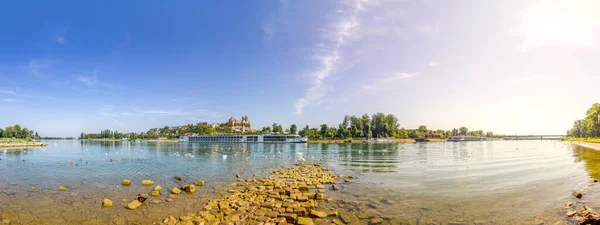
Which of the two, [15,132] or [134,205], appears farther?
[15,132]

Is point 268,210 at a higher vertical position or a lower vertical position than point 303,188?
higher

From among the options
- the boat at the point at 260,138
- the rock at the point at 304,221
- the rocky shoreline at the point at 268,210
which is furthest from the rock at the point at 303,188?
the boat at the point at 260,138

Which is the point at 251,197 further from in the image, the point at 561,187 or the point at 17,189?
the point at 561,187

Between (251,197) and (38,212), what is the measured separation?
11.8 metres

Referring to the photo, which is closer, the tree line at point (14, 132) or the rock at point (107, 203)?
the rock at point (107, 203)

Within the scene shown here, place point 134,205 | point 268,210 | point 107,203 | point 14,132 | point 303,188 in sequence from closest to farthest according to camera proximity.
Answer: point 268,210 < point 134,205 < point 107,203 < point 303,188 < point 14,132

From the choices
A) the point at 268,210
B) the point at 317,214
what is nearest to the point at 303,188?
the point at 268,210

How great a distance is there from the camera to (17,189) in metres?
21.7

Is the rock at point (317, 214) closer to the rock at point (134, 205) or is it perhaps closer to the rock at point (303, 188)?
the rock at point (303, 188)

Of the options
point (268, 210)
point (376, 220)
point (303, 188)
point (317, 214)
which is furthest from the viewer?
point (303, 188)

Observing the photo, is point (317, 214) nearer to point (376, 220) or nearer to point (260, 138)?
point (376, 220)

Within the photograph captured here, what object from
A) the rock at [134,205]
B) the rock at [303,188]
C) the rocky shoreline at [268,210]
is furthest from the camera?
the rock at [303,188]

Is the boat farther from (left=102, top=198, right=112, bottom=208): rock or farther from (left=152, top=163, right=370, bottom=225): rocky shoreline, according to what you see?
(left=102, top=198, right=112, bottom=208): rock

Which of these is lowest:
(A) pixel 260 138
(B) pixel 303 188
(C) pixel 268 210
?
(A) pixel 260 138
